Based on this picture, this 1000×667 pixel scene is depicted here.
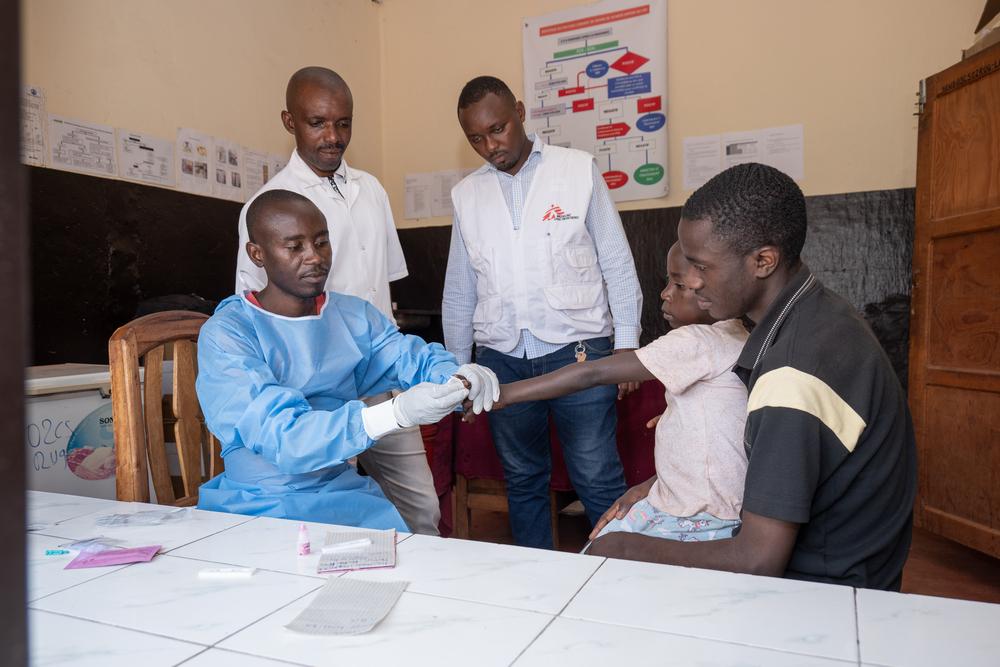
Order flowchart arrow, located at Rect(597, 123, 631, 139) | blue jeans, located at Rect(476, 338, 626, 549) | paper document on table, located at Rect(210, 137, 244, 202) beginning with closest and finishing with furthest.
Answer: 1. blue jeans, located at Rect(476, 338, 626, 549)
2. paper document on table, located at Rect(210, 137, 244, 202)
3. flowchart arrow, located at Rect(597, 123, 631, 139)

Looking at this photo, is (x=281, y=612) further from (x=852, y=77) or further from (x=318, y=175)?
(x=852, y=77)

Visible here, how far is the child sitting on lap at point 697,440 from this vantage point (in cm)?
135

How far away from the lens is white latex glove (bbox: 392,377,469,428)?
1.39m

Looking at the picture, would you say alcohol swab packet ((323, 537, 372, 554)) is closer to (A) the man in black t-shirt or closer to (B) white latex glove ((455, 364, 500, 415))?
(A) the man in black t-shirt

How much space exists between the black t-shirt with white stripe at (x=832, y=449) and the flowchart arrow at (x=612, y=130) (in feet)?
9.39

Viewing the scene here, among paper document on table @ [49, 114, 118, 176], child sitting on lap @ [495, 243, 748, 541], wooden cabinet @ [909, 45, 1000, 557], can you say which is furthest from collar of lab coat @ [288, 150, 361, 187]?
wooden cabinet @ [909, 45, 1000, 557]

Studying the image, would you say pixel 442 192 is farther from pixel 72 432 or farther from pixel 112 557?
pixel 112 557

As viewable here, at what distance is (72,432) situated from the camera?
2.07 m

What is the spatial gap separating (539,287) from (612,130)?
180 cm

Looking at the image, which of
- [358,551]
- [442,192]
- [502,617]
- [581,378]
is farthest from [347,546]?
[442,192]

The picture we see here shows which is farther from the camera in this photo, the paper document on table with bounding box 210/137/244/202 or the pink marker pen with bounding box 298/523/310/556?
the paper document on table with bounding box 210/137/244/202

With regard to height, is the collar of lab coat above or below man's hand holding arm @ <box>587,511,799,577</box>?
above

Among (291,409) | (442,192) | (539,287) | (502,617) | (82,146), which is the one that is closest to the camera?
(502,617)

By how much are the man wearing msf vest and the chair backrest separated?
1006 mm
